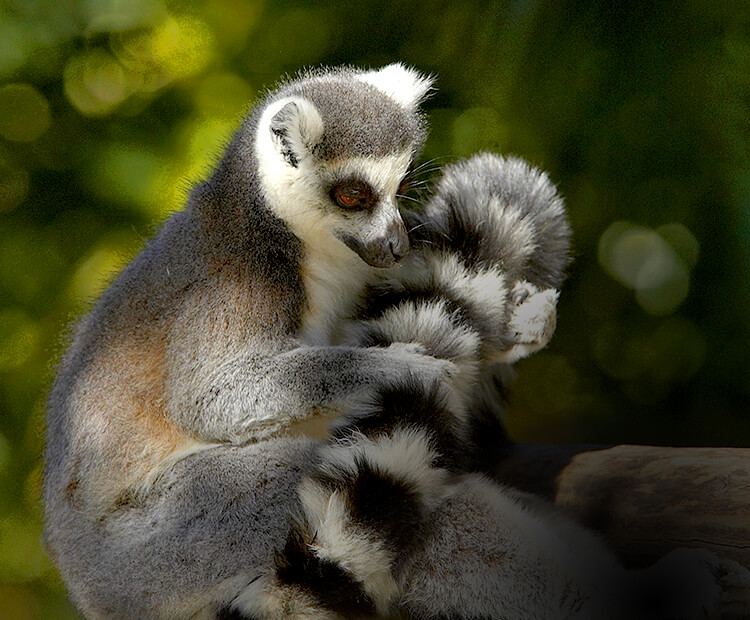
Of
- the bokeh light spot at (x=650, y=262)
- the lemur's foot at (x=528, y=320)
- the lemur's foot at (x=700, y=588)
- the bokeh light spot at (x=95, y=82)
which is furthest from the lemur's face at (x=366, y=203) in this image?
the bokeh light spot at (x=95, y=82)

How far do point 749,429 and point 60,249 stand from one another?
7.55 feet

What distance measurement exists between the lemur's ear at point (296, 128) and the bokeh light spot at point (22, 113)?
1372 mm

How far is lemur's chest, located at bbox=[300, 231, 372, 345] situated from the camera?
1648 millimetres

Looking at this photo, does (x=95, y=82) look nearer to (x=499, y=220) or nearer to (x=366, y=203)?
(x=366, y=203)

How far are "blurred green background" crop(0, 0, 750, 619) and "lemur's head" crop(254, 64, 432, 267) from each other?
0.33m

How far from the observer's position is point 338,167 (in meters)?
1.64

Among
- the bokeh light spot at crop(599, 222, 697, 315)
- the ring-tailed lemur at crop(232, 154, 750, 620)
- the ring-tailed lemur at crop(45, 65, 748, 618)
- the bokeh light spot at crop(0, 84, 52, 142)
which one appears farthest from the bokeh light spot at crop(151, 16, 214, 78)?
the bokeh light spot at crop(599, 222, 697, 315)

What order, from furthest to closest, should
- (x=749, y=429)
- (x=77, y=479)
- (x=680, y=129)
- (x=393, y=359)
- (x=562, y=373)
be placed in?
1. (x=562, y=373)
2. (x=680, y=129)
3. (x=749, y=429)
4. (x=77, y=479)
5. (x=393, y=359)

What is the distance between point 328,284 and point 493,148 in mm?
972

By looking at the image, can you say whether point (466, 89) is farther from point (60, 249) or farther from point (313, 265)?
point (60, 249)

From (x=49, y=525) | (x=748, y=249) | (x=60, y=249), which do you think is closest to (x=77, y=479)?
(x=49, y=525)

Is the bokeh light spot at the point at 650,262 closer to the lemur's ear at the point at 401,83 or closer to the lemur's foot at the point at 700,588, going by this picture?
the lemur's ear at the point at 401,83

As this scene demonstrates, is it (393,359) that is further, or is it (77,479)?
(77,479)

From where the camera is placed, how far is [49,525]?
168cm
